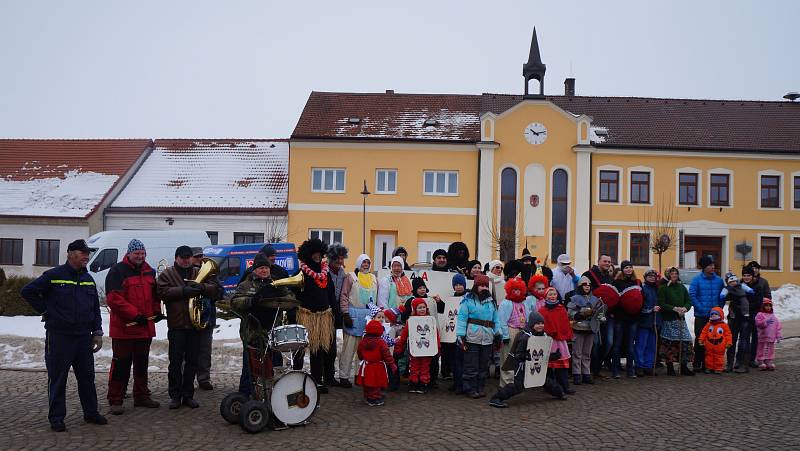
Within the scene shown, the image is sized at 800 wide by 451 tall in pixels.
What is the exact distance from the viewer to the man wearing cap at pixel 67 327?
297 inches

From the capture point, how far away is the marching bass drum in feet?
25.2

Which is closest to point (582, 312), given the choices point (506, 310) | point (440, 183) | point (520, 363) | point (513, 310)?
point (513, 310)

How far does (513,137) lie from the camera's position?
32156mm

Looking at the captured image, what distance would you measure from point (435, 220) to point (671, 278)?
20.5 meters

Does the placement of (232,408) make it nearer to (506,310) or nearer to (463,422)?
(463,422)

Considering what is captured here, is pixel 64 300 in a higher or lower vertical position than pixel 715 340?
higher

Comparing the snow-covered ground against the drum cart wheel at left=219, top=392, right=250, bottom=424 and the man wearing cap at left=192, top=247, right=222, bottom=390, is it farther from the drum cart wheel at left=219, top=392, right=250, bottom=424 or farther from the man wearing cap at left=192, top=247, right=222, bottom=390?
the drum cart wheel at left=219, top=392, right=250, bottom=424

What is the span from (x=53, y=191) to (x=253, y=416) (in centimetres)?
2985

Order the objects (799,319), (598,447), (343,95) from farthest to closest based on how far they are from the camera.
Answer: (343,95), (799,319), (598,447)

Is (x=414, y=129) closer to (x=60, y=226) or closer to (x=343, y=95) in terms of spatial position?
(x=343, y=95)

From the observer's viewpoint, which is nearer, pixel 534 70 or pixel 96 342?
pixel 96 342

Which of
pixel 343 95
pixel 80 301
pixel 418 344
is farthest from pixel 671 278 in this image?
pixel 343 95

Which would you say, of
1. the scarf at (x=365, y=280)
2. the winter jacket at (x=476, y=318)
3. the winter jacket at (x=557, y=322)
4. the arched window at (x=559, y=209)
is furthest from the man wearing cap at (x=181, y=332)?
the arched window at (x=559, y=209)

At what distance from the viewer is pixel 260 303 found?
7.95 m
